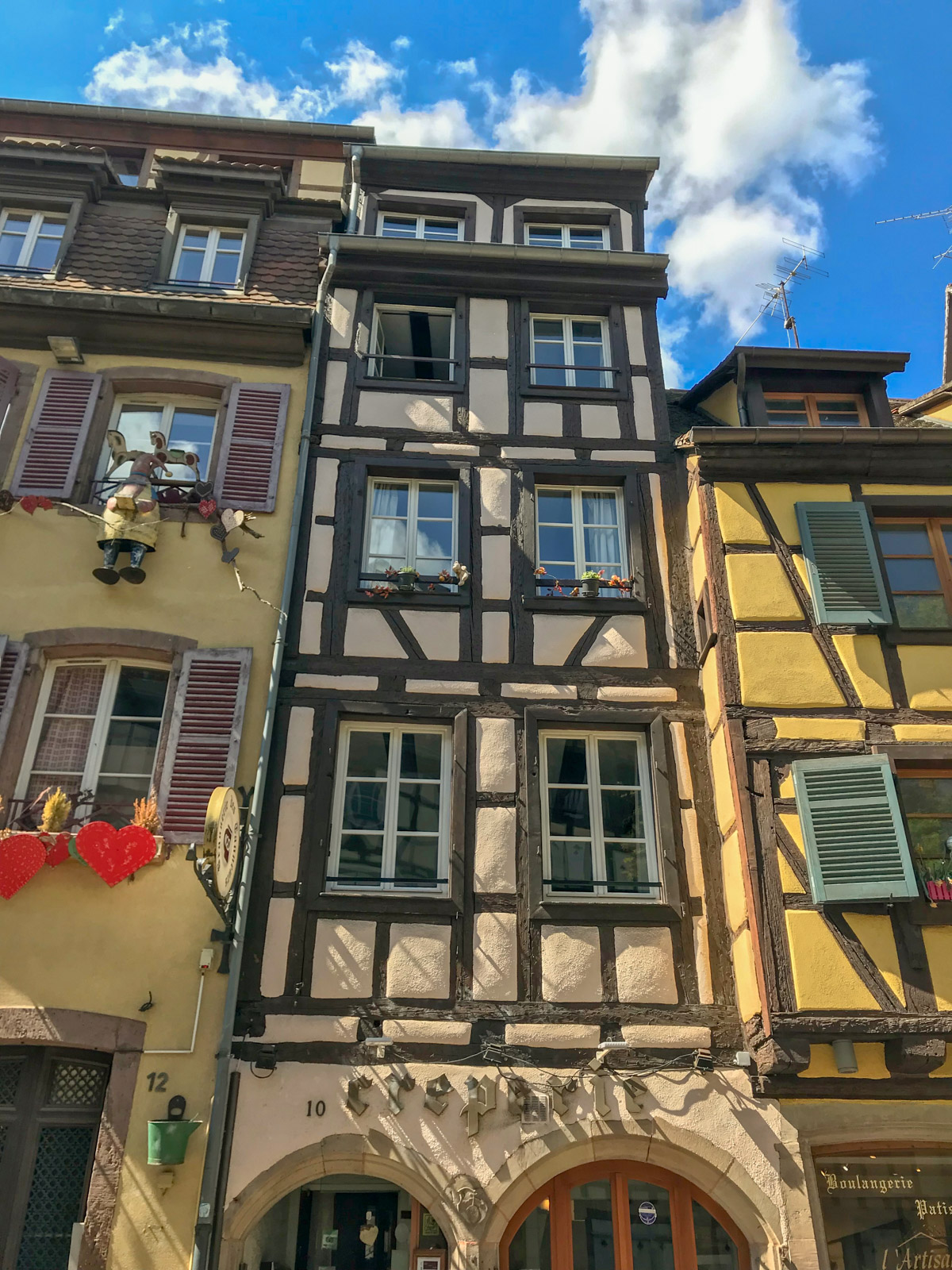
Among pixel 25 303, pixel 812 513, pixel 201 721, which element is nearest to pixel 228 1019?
pixel 201 721

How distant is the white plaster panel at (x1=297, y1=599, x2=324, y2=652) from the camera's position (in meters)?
8.72

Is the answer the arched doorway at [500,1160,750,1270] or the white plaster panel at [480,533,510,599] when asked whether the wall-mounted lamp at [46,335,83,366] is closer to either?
the white plaster panel at [480,533,510,599]

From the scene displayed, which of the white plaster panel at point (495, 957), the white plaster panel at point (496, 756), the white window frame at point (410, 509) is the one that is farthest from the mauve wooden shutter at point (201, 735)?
the white plaster panel at point (495, 957)

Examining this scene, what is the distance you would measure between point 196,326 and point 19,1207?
8.11 metres

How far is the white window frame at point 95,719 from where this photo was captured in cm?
803

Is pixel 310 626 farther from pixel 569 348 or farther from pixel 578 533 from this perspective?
pixel 569 348

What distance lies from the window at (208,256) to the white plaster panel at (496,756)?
6.33 metres

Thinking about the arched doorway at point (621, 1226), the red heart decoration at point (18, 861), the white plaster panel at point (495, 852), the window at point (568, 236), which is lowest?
the arched doorway at point (621, 1226)

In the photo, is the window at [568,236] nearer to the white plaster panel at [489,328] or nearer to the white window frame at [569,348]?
the white window frame at [569,348]

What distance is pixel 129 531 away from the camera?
8.70 m

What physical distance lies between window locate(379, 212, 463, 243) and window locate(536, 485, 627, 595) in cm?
424

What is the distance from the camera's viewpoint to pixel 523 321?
35.6ft

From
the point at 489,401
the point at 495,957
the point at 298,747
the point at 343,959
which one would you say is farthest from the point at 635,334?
the point at 343,959

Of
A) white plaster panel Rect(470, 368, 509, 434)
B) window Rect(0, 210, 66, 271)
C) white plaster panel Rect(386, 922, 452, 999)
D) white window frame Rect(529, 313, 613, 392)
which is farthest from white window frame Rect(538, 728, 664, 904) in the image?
window Rect(0, 210, 66, 271)
